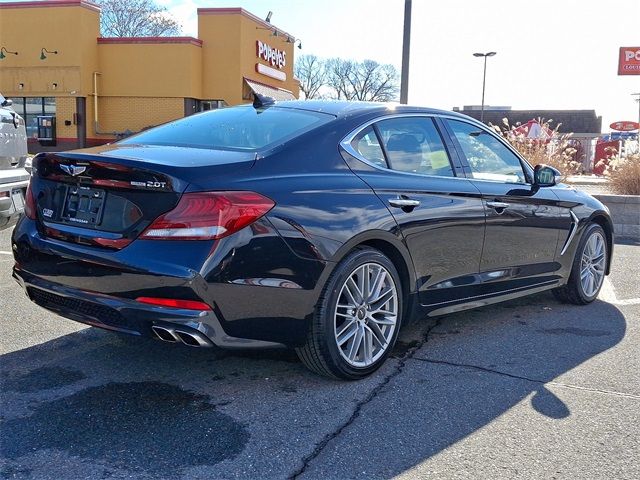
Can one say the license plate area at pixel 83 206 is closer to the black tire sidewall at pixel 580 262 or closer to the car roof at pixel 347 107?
the car roof at pixel 347 107

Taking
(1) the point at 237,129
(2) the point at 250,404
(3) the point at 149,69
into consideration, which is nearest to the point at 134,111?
(3) the point at 149,69

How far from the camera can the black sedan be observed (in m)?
3.04

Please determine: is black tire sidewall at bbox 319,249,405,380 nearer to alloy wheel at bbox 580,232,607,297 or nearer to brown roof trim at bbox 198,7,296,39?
alloy wheel at bbox 580,232,607,297

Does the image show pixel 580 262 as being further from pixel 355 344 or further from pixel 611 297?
pixel 355 344

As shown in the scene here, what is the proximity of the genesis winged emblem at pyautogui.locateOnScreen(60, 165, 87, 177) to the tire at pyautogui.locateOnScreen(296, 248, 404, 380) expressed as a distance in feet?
4.51

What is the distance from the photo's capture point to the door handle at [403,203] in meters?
3.77

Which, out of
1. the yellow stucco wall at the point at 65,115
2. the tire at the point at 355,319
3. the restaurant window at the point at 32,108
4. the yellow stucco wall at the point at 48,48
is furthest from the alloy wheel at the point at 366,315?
the restaurant window at the point at 32,108

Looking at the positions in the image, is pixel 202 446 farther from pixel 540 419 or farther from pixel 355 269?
pixel 540 419

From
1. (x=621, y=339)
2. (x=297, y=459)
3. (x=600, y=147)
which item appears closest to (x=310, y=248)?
(x=297, y=459)

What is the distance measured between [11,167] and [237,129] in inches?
126

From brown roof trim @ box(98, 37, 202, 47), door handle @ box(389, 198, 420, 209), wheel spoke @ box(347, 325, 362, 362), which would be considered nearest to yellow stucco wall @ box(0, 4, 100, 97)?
brown roof trim @ box(98, 37, 202, 47)

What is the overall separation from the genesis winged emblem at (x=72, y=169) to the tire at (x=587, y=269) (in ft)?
13.1

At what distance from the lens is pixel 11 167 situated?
6070 millimetres

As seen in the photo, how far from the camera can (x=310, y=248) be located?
3299 millimetres
